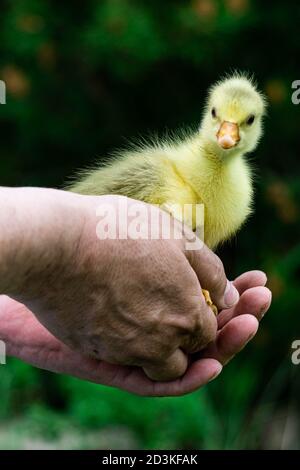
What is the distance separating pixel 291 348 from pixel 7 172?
4.66 ft

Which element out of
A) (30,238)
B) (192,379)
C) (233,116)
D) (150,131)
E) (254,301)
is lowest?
(192,379)

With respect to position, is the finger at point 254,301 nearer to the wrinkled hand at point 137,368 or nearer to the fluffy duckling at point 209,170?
the wrinkled hand at point 137,368

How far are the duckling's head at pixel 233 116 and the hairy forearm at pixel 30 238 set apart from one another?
1.33 ft

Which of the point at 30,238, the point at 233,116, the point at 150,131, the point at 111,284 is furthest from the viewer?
the point at 150,131

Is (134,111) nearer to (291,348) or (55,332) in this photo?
(291,348)

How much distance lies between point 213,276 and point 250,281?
198 mm

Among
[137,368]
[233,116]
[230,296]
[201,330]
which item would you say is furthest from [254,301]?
[233,116]

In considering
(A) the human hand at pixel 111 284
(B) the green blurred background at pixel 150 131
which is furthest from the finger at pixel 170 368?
(B) the green blurred background at pixel 150 131

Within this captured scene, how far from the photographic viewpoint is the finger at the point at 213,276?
→ 169cm

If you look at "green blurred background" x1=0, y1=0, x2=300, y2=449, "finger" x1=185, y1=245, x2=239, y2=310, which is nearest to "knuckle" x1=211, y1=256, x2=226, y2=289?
"finger" x1=185, y1=245, x2=239, y2=310

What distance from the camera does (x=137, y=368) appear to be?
5.89ft

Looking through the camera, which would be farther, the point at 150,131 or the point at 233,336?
the point at 150,131

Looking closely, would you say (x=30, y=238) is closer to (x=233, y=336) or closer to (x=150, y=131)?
(x=233, y=336)

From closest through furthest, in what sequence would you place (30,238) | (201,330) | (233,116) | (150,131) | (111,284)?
(30,238) → (111,284) → (201,330) → (233,116) → (150,131)
